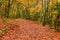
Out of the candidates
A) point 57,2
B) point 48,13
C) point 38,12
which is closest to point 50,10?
point 48,13

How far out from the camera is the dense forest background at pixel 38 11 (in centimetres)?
2645

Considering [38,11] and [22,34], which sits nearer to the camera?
[22,34]

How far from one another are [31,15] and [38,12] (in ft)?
11.8

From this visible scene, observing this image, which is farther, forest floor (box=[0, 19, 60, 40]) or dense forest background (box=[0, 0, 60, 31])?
dense forest background (box=[0, 0, 60, 31])

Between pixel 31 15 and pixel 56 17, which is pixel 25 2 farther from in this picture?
pixel 56 17

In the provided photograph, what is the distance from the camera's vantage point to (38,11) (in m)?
40.8

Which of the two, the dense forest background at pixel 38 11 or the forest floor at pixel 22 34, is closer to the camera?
the forest floor at pixel 22 34

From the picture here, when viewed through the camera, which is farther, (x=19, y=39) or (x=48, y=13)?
(x=48, y=13)

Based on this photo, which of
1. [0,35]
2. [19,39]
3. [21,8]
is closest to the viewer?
[0,35]

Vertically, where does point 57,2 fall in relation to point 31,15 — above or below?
above

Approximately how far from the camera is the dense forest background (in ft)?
86.8

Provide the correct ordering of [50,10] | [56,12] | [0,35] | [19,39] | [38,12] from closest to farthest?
[0,35]
[19,39]
[56,12]
[50,10]
[38,12]

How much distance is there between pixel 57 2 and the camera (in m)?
26.0

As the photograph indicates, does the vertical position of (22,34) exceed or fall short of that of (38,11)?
it exceeds it
